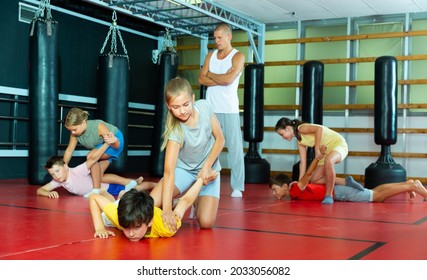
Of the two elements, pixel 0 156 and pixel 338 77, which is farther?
pixel 338 77

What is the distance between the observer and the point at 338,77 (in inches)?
352

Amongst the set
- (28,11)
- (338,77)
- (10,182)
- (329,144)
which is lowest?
(10,182)

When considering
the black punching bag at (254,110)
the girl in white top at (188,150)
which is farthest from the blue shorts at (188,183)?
the black punching bag at (254,110)

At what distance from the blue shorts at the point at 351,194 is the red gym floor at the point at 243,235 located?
13.7 inches

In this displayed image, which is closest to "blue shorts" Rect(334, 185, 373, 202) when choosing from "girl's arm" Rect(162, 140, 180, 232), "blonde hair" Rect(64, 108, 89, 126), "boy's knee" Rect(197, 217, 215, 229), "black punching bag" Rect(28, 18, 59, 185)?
"boy's knee" Rect(197, 217, 215, 229)

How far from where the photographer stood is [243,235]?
3.19 meters

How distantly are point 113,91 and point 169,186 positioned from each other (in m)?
4.39

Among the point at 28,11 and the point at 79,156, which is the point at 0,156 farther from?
the point at 28,11

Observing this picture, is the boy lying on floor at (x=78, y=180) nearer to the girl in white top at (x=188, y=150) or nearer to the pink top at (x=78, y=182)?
the pink top at (x=78, y=182)

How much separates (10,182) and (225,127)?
281cm

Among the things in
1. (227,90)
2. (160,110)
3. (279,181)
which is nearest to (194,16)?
(160,110)

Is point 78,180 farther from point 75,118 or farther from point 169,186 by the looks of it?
point 169,186

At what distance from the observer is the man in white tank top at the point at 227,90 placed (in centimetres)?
534
